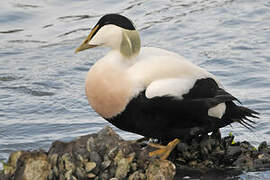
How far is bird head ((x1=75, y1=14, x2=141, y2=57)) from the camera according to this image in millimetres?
5695

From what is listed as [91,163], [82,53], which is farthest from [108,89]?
[82,53]

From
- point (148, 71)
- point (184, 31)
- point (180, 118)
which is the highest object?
point (148, 71)

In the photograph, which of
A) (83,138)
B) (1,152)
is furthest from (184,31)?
(83,138)

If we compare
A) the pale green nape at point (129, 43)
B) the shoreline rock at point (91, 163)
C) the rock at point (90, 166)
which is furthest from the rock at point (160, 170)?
the pale green nape at point (129, 43)

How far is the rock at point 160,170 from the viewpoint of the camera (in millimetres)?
4789

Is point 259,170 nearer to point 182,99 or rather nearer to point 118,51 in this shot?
point 182,99

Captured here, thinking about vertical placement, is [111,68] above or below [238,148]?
above

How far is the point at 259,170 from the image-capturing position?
5.68 meters

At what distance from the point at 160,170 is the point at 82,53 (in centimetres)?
601

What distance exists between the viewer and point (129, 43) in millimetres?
5688

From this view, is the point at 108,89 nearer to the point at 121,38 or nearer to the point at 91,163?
the point at 121,38

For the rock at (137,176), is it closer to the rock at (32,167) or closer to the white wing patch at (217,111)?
the rock at (32,167)

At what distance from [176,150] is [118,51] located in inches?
38.8

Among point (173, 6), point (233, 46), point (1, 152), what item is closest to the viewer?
A: point (1, 152)
